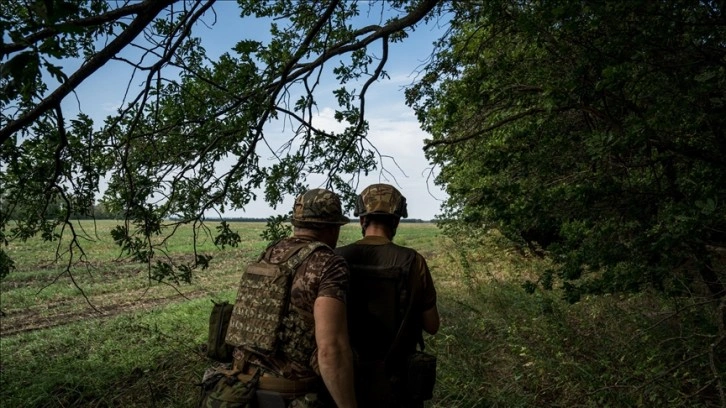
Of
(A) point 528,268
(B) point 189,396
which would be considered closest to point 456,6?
(B) point 189,396

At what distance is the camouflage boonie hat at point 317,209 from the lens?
2807 millimetres

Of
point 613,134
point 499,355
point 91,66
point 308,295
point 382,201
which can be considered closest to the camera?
point 308,295

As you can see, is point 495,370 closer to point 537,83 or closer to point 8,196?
point 537,83

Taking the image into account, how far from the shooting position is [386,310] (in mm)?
2955

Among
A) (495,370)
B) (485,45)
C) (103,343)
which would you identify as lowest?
(103,343)

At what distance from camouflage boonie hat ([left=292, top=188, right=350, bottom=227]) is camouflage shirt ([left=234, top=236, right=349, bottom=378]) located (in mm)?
196

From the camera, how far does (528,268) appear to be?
11.5 m

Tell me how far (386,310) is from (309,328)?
0.50m

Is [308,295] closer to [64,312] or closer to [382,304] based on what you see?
[382,304]

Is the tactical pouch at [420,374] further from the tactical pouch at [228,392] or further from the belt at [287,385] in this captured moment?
the tactical pouch at [228,392]

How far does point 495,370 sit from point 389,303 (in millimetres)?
3270

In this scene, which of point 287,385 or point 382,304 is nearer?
point 287,385

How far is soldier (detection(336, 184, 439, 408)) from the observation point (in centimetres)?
293

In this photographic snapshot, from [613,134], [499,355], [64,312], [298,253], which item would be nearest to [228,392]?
[298,253]
